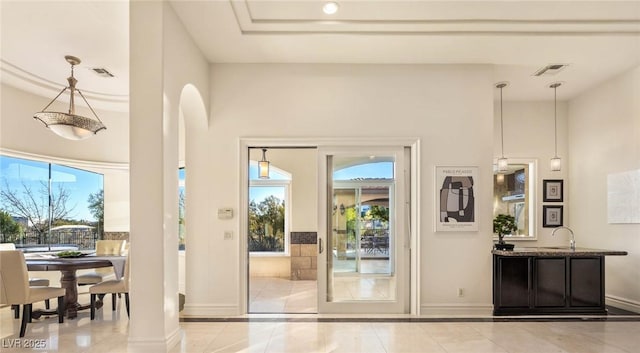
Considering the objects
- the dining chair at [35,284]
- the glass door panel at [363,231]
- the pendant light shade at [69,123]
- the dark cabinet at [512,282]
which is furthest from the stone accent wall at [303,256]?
the pendant light shade at [69,123]

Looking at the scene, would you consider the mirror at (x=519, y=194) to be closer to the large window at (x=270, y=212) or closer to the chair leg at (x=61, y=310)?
the large window at (x=270, y=212)

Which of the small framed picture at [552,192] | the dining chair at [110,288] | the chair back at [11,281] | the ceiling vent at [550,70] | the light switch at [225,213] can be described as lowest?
the dining chair at [110,288]

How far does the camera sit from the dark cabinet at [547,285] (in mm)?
4703

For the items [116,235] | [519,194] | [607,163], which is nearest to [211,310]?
[116,235]

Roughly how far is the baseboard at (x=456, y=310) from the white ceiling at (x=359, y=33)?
304 cm

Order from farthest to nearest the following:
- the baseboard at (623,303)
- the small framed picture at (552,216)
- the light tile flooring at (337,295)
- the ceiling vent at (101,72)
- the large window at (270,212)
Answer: the large window at (270,212) → the small framed picture at (552,216) → the ceiling vent at (101,72) → the baseboard at (623,303) → the light tile flooring at (337,295)

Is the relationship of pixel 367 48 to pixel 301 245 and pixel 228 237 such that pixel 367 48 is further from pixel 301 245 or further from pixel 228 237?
pixel 301 245

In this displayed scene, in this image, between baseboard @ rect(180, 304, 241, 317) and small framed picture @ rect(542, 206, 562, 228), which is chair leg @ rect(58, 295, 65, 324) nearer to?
baseboard @ rect(180, 304, 241, 317)

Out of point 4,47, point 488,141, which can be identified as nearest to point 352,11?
point 488,141

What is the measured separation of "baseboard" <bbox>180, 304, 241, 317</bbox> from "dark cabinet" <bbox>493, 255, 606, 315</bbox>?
10.6ft

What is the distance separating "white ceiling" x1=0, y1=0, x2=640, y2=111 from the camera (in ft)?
11.9

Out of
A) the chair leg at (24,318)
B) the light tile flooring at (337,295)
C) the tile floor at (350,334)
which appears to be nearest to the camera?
the tile floor at (350,334)

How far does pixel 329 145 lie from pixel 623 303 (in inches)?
182

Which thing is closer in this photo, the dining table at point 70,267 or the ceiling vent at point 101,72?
the dining table at point 70,267
